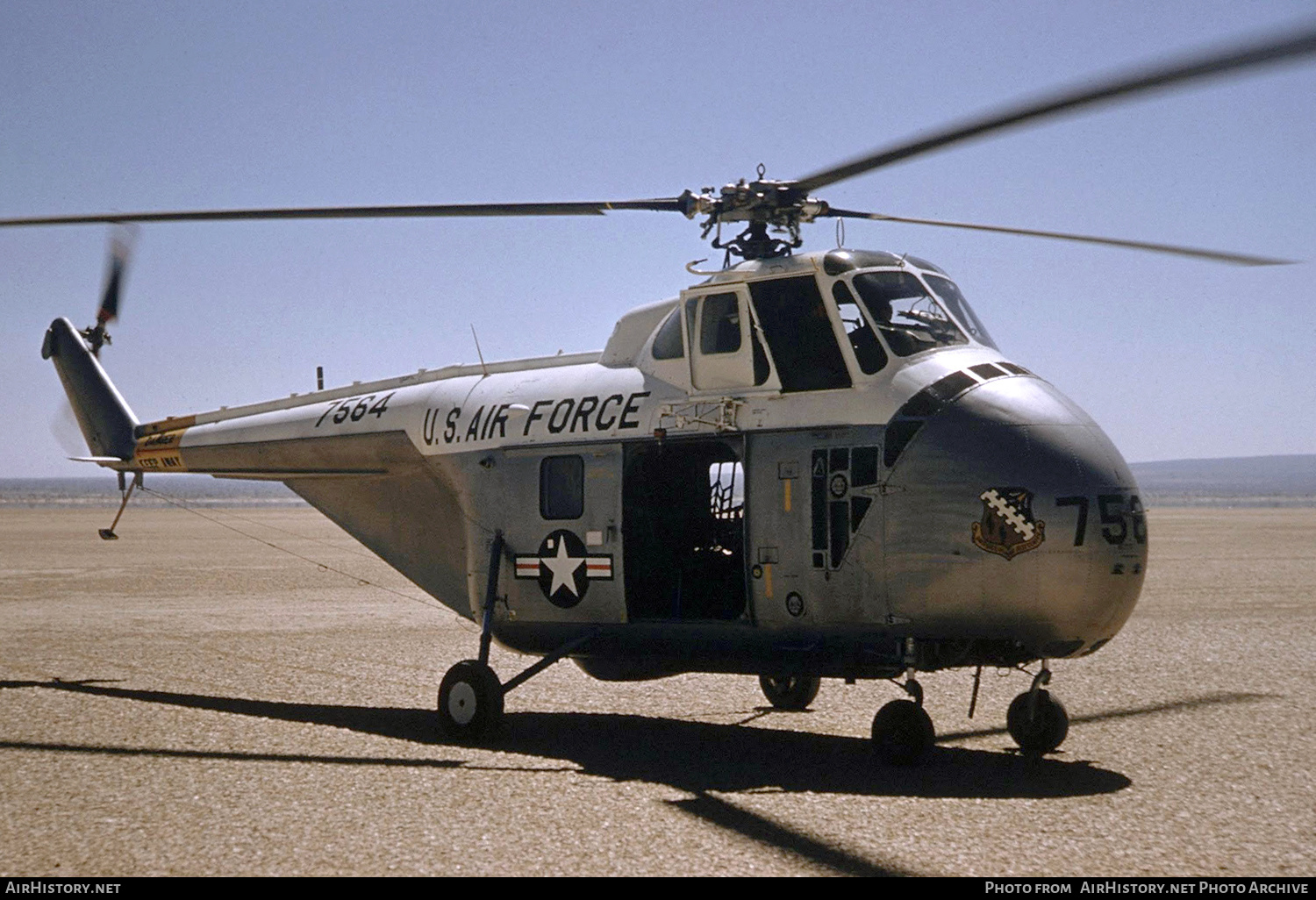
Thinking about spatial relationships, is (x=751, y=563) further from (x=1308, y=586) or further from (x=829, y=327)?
(x=1308, y=586)

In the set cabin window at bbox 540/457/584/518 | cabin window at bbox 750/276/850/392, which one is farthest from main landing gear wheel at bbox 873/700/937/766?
cabin window at bbox 540/457/584/518

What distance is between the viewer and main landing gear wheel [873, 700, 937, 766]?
9852mm

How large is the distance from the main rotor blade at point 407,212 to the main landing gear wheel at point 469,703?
419cm

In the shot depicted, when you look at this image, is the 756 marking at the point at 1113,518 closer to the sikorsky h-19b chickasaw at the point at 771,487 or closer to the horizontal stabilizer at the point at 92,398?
the sikorsky h-19b chickasaw at the point at 771,487

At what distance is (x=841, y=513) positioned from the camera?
33.4 feet

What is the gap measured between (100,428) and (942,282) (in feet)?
39.8

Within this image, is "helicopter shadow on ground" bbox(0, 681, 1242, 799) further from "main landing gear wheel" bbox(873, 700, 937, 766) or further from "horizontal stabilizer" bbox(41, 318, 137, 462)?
"horizontal stabilizer" bbox(41, 318, 137, 462)

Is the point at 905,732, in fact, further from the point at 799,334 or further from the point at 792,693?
the point at 799,334

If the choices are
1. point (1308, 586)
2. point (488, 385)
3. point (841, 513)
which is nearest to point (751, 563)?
point (841, 513)

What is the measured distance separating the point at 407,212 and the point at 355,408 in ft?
12.8

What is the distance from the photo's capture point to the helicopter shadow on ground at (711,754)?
30.7 feet

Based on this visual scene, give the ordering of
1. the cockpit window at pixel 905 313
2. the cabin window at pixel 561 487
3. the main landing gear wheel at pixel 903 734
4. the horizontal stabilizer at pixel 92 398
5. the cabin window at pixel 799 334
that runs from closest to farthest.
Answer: the main landing gear wheel at pixel 903 734 → the cockpit window at pixel 905 313 → the cabin window at pixel 799 334 → the cabin window at pixel 561 487 → the horizontal stabilizer at pixel 92 398

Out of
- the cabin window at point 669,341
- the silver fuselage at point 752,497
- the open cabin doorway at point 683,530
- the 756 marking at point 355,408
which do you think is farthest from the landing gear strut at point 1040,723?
the 756 marking at point 355,408

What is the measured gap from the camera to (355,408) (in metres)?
14.2
